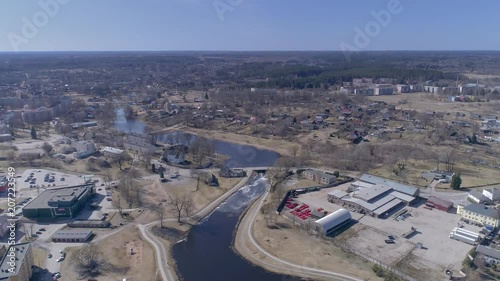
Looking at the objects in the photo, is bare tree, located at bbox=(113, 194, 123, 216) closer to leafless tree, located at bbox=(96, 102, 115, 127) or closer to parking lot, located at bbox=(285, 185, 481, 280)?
parking lot, located at bbox=(285, 185, 481, 280)

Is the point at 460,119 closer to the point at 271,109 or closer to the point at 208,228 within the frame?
the point at 271,109

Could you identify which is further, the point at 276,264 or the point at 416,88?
the point at 416,88

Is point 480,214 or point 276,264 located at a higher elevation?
point 480,214

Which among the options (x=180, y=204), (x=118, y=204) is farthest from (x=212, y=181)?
(x=118, y=204)

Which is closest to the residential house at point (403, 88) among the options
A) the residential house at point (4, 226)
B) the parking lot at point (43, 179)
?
the parking lot at point (43, 179)

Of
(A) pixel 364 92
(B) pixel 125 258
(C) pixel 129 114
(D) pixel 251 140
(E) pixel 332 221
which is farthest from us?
(A) pixel 364 92

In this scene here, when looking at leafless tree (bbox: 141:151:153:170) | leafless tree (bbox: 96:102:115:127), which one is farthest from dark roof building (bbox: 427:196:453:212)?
leafless tree (bbox: 96:102:115:127)

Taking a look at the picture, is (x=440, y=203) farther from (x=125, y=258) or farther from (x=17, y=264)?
(x=17, y=264)
